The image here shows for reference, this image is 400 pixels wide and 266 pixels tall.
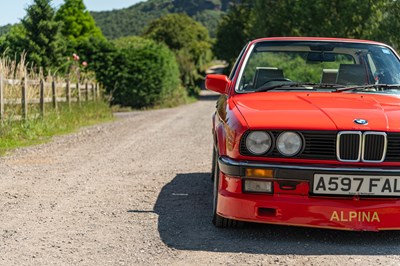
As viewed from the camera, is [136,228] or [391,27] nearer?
[136,228]

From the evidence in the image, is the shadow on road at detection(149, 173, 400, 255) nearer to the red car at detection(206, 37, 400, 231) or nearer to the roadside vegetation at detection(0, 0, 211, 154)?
the red car at detection(206, 37, 400, 231)

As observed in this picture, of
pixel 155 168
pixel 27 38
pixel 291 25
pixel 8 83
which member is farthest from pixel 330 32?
pixel 155 168

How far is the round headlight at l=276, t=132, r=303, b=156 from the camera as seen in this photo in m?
4.22

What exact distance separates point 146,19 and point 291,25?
134246 millimetres

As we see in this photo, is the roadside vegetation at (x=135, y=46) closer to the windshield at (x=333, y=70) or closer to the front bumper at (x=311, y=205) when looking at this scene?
the windshield at (x=333, y=70)

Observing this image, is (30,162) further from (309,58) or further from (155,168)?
(309,58)

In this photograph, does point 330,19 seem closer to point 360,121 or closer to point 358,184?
point 360,121

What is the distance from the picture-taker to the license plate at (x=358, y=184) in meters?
4.10

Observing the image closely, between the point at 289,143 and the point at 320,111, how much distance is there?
40 centimetres

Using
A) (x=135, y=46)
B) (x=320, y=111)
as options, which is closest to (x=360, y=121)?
(x=320, y=111)

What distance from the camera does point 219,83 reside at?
5668 mm

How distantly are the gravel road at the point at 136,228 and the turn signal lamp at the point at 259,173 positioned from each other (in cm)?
50

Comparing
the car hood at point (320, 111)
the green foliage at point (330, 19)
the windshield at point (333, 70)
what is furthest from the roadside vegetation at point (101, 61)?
the car hood at point (320, 111)

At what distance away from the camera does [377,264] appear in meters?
3.77
